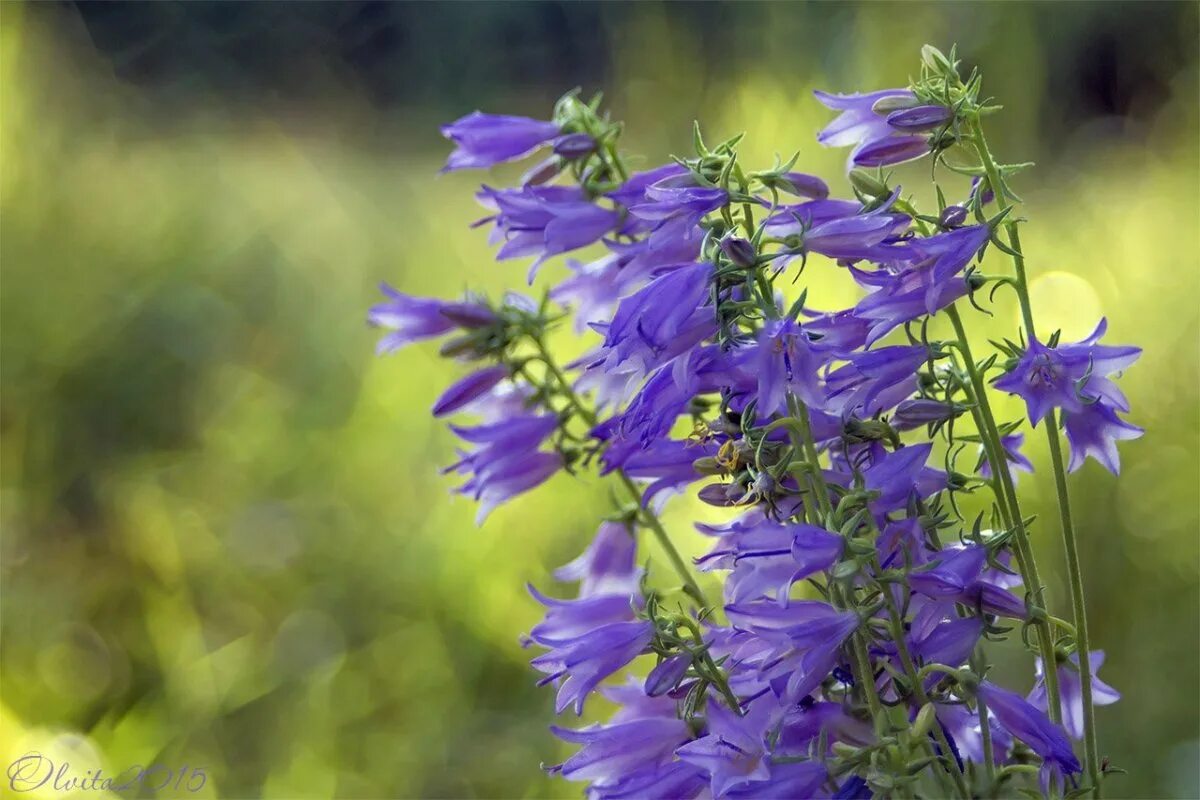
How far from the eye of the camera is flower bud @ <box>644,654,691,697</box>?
16.6 inches

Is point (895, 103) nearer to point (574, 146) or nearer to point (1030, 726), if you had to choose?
point (574, 146)

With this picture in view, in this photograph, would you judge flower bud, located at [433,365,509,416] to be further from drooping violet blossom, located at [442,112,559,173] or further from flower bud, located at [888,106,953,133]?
flower bud, located at [888,106,953,133]

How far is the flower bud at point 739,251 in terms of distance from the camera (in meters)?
0.40

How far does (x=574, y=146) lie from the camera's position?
0.56 m

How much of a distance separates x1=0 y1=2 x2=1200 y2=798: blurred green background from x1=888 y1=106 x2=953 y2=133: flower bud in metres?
1.06

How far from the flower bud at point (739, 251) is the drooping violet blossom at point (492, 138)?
25 centimetres

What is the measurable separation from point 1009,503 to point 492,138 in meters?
0.37

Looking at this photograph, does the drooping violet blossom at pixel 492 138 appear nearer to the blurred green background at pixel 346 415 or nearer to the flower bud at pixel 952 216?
the flower bud at pixel 952 216

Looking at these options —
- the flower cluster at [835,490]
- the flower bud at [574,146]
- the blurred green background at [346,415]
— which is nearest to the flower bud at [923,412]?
the flower cluster at [835,490]
